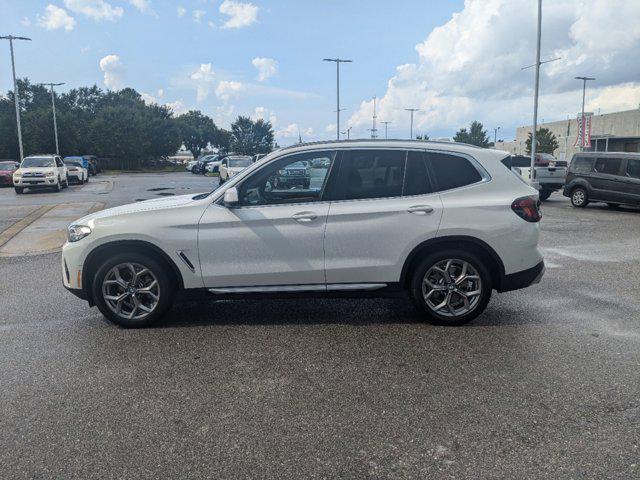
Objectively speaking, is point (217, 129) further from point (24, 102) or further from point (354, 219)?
point (354, 219)

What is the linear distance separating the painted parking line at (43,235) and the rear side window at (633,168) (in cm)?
1537

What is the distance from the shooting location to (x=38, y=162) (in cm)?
2556

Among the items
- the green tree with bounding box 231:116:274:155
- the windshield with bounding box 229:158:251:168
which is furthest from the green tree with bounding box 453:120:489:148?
the windshield with bounding box 229:158:251:168

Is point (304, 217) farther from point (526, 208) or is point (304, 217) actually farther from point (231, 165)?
point (231, 165)

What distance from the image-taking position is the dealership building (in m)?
56.6

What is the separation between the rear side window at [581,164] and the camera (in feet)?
56.6

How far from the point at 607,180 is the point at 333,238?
14.6 meters

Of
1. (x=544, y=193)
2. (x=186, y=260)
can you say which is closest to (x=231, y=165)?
(x=544, y=193)

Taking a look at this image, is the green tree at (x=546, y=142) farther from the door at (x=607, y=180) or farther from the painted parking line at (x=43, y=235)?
Result: the painted parking line at (x=43, y=235)

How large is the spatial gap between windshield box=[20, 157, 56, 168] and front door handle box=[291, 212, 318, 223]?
79.1 ft

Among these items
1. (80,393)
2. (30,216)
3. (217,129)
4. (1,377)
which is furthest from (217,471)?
(217,129)

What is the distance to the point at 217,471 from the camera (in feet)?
9.50

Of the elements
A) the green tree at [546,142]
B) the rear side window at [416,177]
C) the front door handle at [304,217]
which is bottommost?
the front door handle at [304,217]

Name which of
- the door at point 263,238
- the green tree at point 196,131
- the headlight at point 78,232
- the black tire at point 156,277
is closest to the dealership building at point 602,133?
the door at point 263,238
